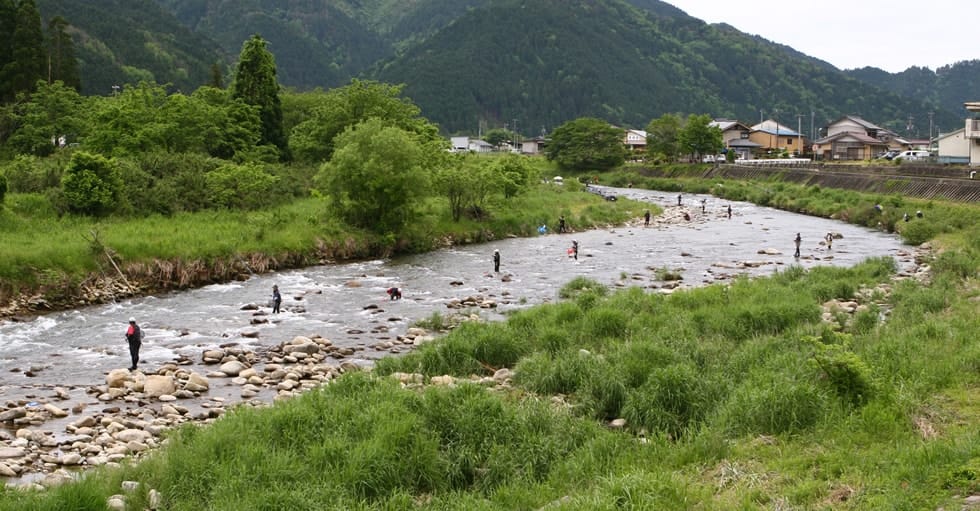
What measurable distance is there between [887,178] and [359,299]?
54.3 meters

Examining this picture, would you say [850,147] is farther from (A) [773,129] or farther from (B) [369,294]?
(B) [369,294]

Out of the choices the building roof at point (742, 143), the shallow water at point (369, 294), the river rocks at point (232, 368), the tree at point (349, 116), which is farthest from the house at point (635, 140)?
the river rocks at point (232, 368)

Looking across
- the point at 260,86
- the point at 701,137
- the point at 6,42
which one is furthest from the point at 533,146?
the point at 6,42

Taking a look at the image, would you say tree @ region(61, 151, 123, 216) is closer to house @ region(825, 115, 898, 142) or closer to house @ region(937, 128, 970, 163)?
house @ region(937, 128, 970, 163)

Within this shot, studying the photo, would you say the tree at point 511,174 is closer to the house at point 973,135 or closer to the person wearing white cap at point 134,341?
the person wearing white cap at point 134,341

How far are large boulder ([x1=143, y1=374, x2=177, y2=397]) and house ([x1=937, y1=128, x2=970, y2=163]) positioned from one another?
72315 millimetres

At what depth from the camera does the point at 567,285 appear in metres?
27.2

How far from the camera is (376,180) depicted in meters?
38.4

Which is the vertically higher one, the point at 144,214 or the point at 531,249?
the point at 144,214

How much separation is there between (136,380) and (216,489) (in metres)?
8.52

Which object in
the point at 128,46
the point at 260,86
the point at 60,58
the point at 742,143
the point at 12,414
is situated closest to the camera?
the point at 12,414

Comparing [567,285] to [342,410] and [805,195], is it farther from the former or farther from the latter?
[805,195]

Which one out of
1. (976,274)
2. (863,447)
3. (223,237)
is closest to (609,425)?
(863,447)

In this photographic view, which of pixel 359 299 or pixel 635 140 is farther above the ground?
pixel 635 140
